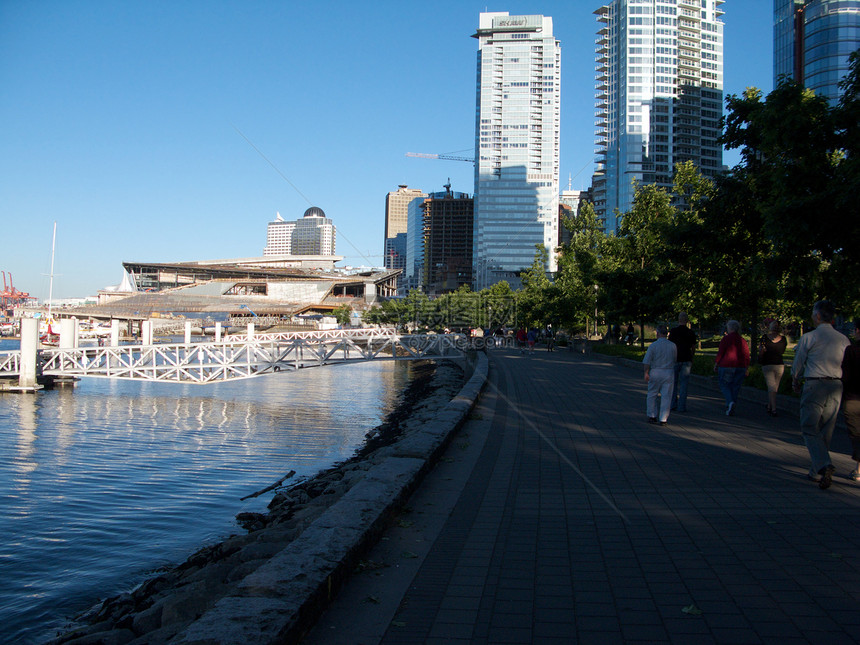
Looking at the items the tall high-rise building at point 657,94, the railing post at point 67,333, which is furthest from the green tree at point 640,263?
the tall high-rise building at point 657,94

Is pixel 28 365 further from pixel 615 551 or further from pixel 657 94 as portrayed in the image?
pixel 657 94

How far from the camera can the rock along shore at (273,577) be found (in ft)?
11.1

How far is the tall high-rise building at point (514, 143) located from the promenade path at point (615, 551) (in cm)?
15591

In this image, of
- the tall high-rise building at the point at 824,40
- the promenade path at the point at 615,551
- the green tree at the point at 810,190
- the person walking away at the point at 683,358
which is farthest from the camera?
the tall high-rise building at the point at 824,40

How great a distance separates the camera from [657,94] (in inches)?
5012

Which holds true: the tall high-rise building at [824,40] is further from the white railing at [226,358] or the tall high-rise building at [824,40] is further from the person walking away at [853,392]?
the person walking away at [853,392]

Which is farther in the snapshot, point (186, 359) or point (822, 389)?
point (186, 359)

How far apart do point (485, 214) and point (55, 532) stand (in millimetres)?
160421

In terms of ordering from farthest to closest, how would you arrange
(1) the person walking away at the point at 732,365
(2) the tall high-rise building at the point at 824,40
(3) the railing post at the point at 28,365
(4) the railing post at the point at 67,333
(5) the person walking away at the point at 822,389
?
(2) the tall high-rise building at the point at 824,40, (4) the railing post at the point at 67,333, (3) the railing post at the point at 28,365, (1) the person walking away at the point at 732,365, (5) the person walking away at the point at 822,389

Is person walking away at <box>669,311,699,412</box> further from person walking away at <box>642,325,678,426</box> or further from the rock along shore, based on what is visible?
the rock along shore

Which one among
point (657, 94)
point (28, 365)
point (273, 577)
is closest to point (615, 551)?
point (273, 577)

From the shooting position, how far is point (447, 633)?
3.56 m

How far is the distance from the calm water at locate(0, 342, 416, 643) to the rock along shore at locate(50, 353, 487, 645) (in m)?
1.01

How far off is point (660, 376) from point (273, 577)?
8.17 m
